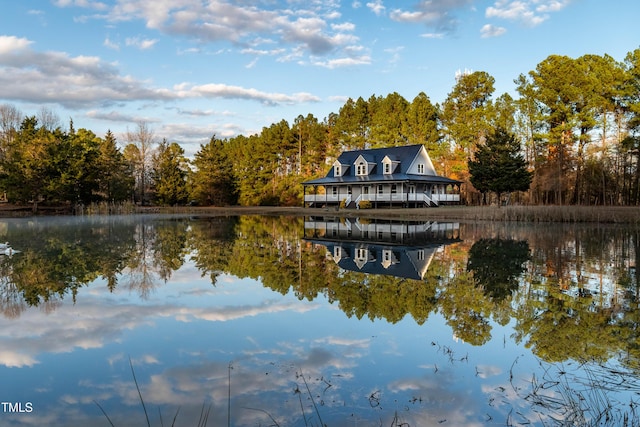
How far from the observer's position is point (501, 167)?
36.7 m

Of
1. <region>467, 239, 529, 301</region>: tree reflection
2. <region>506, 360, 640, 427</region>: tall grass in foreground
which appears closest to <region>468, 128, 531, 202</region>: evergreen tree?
<region>467, 239, 529, 301</region>: tree reflection

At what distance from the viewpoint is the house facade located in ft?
147

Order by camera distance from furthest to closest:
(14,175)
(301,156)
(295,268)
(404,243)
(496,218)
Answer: (301,156) → (14,175) → (496,218) → (404,243) → (295,268)

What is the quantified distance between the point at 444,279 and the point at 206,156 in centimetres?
5288

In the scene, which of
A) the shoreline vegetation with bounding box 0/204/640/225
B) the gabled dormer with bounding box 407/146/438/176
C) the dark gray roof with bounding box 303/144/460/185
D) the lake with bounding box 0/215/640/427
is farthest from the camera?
the gabled dormer with bounding box 407/146/438/176

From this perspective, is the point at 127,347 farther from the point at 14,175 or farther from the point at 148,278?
the point at 14,175

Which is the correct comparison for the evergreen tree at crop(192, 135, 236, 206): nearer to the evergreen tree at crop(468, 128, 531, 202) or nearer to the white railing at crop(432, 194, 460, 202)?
the white railing at crop(432, 194, 460, 202)

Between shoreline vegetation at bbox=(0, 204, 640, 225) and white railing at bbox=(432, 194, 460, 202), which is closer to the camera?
shoreline vegetation at bbox=(0, 204, 640, 225)

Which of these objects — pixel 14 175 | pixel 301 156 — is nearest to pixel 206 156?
pixel 301 156

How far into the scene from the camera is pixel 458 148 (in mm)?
52156

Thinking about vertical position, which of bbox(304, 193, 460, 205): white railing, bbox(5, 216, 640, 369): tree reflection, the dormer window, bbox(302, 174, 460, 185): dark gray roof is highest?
the dormer window

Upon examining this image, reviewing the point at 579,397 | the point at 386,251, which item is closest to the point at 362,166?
the point at 386,251

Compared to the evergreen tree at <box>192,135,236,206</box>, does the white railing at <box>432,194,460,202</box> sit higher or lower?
lower

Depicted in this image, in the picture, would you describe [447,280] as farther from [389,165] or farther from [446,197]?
[446,197]
